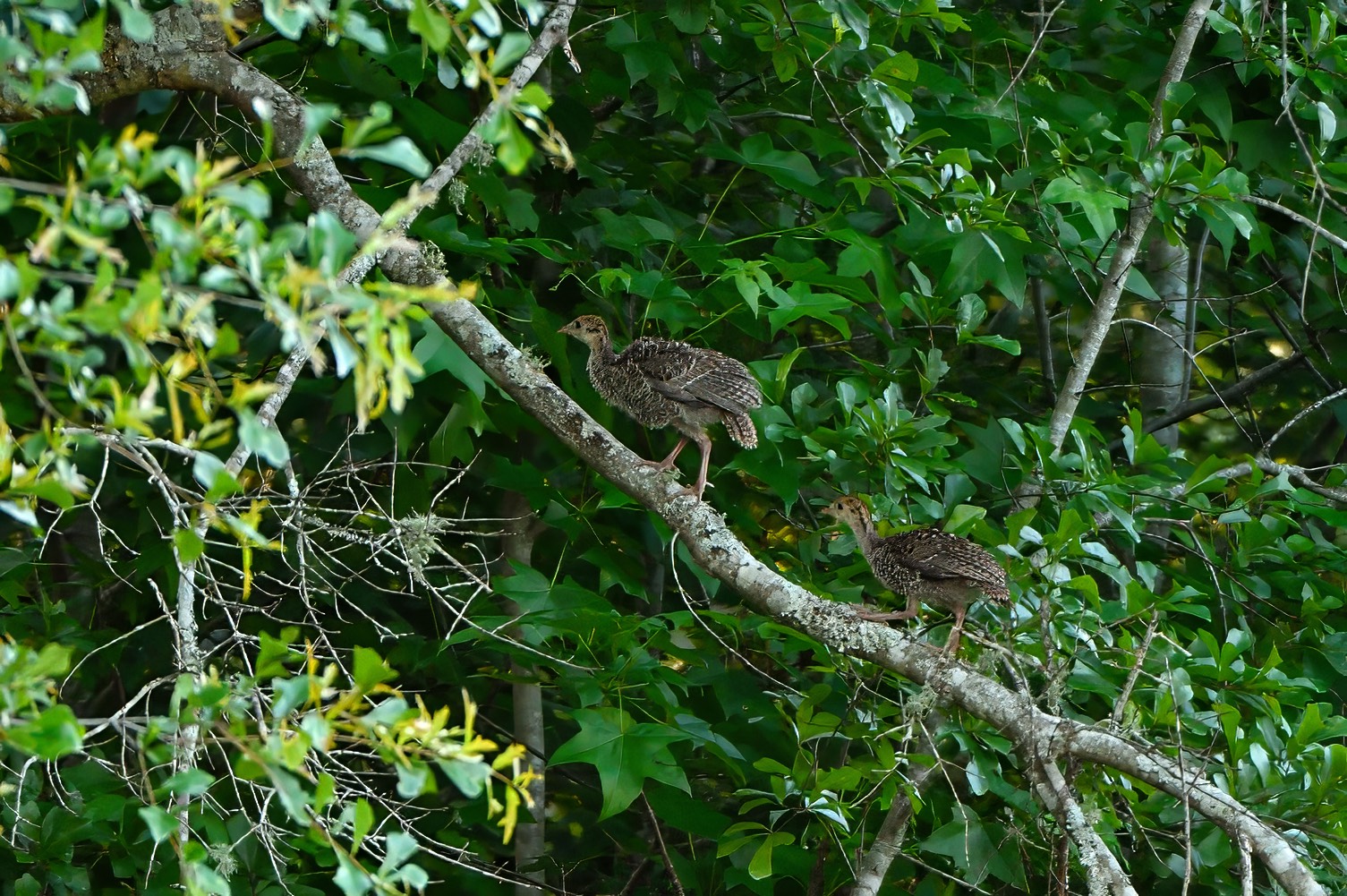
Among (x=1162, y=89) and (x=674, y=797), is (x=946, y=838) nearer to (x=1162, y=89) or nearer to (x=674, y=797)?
(x=674, y=797)

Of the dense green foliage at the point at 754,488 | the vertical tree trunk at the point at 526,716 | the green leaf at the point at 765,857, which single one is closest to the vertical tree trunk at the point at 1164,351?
the dense green foliage at the point at 754,488

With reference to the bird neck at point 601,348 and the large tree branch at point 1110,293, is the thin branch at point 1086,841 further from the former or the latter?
the bird neck at point 601,348

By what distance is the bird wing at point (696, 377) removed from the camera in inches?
178

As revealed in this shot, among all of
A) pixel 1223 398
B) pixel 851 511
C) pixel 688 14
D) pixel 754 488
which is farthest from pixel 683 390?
pixel 1223 398

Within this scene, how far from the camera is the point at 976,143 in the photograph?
512 cm

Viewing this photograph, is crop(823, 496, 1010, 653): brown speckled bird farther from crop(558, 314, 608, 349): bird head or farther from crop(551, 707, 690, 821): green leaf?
crop(558, 314, 608, 349): bird head

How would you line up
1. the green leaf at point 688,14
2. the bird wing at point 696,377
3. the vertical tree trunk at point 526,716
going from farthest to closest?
the vertical tree trunk at point 526,716, the green leaf at point 688,14, the bird wing at point 696,377

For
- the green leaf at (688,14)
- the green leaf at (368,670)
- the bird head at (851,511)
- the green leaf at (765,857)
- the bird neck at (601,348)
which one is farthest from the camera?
the bird neck at (601,348)

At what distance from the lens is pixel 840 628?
359 cm

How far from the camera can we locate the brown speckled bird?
4199 mm

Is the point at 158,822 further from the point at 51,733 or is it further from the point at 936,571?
the point at 936,571

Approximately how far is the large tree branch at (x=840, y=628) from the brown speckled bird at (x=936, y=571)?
51 cm

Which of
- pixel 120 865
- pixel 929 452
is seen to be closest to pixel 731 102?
pixel 929 452

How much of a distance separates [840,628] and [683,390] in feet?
4.23
